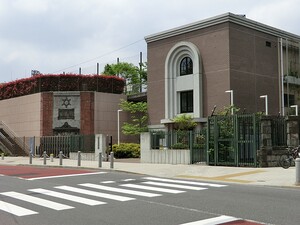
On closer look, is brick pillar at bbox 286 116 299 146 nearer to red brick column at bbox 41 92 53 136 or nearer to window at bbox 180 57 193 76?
window at bbox 180 57 193 76

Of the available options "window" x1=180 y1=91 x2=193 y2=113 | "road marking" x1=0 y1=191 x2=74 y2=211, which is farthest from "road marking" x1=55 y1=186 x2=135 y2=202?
"window" x1=180 y1=91 x2=193 y2=113

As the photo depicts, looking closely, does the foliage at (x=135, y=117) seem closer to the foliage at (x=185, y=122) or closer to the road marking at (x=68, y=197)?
the foliage at (x=185, y=122)

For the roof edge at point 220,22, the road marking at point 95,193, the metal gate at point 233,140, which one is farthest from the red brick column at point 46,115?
the road marking at point 95,193

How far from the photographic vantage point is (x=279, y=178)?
52.1ft

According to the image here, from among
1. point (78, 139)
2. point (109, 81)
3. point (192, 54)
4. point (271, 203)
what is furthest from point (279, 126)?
point (109, 81)

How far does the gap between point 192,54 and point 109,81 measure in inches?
402

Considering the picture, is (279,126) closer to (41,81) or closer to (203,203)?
(203,203)

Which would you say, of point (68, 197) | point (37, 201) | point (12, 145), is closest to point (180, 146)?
point (68, 197)

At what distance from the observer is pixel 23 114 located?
135 ft

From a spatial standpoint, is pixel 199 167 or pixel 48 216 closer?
pixel 48 216

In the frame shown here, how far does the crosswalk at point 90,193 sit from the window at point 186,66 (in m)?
19.8

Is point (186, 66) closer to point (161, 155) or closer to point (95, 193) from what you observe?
point (161, 155)

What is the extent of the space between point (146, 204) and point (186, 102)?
24738mm

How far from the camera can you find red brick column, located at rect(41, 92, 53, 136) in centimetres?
3806
